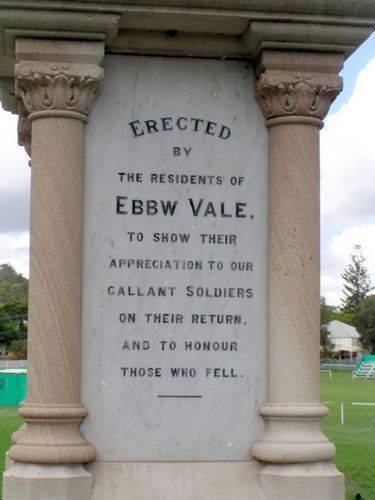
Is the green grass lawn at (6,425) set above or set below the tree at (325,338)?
below

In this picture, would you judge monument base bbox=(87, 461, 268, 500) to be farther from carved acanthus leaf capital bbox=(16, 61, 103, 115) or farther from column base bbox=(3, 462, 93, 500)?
carved acanthus leaf capital bbox=(16, 61, 103, 115)

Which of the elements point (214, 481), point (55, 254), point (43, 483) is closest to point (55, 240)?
point (55, 254)

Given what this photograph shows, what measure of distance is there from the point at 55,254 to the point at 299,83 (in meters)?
1.84

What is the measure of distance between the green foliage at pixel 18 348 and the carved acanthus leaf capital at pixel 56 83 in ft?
335

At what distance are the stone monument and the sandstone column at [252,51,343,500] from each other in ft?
0.04

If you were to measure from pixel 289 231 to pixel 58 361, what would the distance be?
1611mm

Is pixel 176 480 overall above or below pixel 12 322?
below

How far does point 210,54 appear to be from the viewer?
21.3ft

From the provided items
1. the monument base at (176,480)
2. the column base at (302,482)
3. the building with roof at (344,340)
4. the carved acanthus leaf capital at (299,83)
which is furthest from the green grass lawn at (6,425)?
the building with roof at (344,340)

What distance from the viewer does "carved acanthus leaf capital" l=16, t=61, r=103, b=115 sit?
238 inches

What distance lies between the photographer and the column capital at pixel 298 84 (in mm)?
6250

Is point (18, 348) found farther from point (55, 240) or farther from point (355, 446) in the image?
point (55, 240)

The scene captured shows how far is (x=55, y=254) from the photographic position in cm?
594

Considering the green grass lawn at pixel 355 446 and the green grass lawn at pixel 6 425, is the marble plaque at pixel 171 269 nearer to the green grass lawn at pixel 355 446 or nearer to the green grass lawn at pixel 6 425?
the green grass lawn at pixel 355 446
